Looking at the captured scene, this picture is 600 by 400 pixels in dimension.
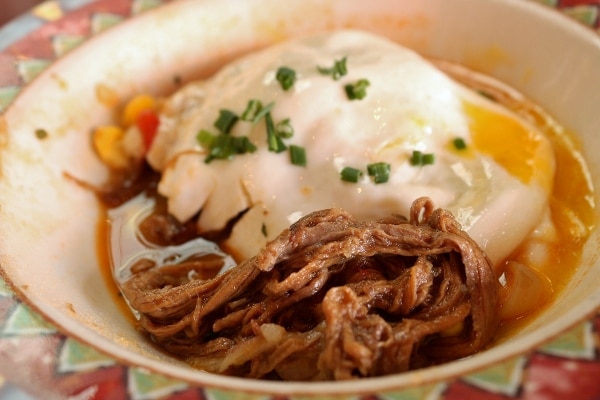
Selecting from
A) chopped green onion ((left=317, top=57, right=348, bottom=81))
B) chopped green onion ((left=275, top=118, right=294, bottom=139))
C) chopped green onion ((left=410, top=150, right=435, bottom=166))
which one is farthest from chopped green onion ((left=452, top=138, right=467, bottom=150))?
chopped green onion ((left=275, top=118, right=294, bottom=139))

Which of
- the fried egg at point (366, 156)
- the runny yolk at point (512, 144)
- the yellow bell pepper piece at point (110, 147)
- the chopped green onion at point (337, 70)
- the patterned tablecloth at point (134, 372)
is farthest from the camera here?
the yellow bell pepper piece at point (110, 147)

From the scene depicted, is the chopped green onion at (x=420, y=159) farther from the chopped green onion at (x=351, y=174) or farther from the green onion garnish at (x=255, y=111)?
the green onion garnish at (x=255, y=111)

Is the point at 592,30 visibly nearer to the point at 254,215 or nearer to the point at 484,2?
the point at 484,2

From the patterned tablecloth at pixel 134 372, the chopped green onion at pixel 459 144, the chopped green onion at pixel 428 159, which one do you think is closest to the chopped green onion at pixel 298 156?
the chopped green onion at pixel 428 159

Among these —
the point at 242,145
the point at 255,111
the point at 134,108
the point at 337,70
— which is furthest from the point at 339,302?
the point at 134,108

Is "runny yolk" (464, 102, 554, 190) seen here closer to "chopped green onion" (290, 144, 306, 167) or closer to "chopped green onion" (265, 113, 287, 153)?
"chopped green onion" (290, 144, 306, 167)

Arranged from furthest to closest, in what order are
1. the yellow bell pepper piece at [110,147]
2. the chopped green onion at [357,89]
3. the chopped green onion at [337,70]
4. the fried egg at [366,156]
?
the yellow bell pepper piece at [110,147], the chopped green onion at [337,70], the chopped green onion at [357,89], the fried egg at [366,156]
